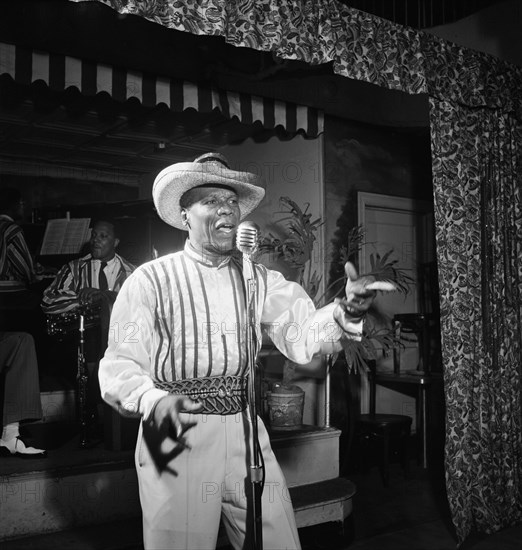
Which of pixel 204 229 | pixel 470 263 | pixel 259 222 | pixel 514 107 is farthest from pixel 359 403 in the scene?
pixel 204 229

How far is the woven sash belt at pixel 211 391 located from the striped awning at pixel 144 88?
104 inches

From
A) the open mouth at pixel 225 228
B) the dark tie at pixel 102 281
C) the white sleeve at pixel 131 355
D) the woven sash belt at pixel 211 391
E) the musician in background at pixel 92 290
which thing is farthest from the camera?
the dark tie at pixel 102 281

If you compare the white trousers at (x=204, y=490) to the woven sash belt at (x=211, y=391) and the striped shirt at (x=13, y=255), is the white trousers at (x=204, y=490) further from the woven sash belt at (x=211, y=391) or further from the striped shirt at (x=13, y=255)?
the striped shirt at (x=13, y=255)

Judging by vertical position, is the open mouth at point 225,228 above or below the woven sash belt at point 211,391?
Result: above

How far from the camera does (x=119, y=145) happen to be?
763 centimetres

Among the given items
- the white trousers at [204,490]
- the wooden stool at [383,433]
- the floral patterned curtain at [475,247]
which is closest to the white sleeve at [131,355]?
the white trousers at [204,490]

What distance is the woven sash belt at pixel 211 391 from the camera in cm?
240

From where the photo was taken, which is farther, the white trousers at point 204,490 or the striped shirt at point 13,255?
the striped shirt at point 13,255

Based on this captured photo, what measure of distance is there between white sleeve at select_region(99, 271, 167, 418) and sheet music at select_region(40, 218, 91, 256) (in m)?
5.05

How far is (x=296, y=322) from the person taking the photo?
2619 millimetres

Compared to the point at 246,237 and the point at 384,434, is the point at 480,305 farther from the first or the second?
the point at 246,237

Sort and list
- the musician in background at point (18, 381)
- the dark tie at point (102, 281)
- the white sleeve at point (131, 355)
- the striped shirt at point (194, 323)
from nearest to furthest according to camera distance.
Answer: the white sleeve at point (131, 355) → the striped shirt at point (194, 323) → the musician in background at point (18, 381) → the dark tie at point (102, 281)

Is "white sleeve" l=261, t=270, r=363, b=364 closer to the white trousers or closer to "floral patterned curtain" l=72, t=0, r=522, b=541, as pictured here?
the white trousers

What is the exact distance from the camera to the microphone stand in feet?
7.05
